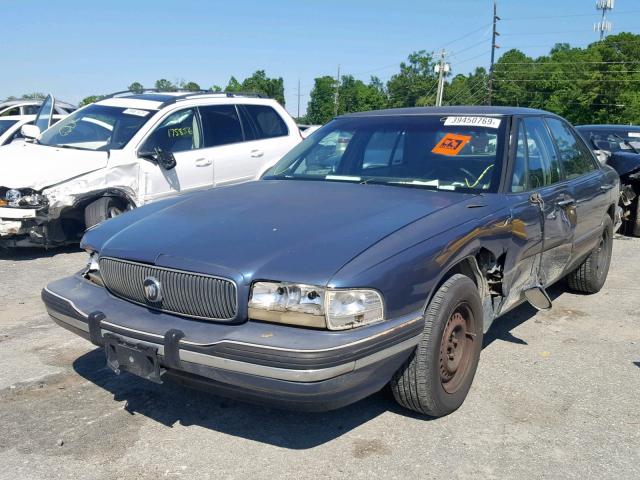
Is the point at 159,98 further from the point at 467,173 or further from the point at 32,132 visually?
the point at 467,173

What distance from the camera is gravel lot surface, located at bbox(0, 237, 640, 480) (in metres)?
3.06

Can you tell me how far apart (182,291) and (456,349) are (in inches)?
59.3

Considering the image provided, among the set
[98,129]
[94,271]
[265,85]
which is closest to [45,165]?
[98,129]

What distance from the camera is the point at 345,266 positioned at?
9.56ft

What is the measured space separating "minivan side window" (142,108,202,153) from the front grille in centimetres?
457

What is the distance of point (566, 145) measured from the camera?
17.4 ft

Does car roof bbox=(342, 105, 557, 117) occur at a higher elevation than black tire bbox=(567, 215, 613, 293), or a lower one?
higher

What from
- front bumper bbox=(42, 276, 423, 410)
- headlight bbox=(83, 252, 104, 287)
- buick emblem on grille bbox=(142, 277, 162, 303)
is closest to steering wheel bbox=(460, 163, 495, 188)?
front bumper bbox=(42, 276, 423, 410)

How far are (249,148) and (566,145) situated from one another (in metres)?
4.48

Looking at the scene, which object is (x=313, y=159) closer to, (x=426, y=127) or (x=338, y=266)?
(x=426, y=127)

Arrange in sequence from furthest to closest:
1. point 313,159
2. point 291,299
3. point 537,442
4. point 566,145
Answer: point 566,145, point 313,159, point 537,442, point 291,299

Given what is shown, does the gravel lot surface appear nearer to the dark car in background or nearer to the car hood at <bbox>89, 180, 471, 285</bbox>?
the car hood at <bbox>89, 180, 471, 285</bbox>

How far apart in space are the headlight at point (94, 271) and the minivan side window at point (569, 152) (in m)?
3.44

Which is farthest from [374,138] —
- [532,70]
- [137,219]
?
[532,70]
